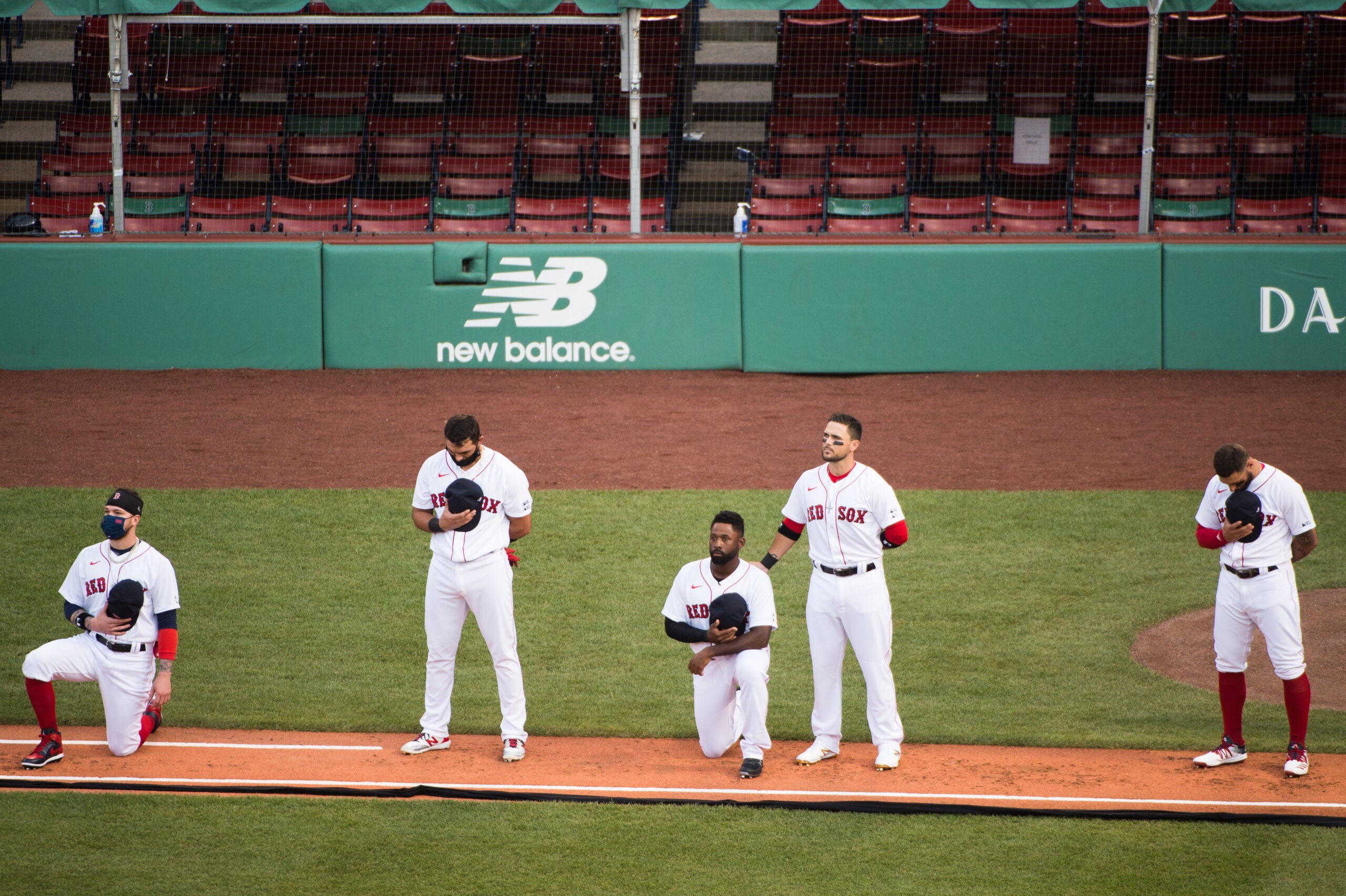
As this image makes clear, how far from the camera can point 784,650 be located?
8.64 metres

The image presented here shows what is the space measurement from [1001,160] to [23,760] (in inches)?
585

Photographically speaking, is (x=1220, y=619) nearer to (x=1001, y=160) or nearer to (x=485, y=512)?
(x=485, y=512)

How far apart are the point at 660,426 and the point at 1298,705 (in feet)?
24.4

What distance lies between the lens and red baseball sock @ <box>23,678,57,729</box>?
653 cm

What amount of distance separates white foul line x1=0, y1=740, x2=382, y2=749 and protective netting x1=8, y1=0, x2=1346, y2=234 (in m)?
9.67

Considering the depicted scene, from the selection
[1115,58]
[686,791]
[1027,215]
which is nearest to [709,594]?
[686,791]

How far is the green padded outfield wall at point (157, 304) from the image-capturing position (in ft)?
47.5

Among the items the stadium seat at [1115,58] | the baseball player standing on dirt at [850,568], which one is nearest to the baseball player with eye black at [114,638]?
the baseball player standing on dirt at [850,568]

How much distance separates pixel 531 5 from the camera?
14.1 meters

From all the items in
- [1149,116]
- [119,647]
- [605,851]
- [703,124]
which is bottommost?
[605,851]

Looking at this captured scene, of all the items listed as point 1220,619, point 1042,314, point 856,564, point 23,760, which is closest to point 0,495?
point 23,760

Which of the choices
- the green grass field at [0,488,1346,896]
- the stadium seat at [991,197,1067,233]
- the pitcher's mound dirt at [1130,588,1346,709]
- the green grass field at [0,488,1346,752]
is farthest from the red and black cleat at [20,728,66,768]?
the stadium seat at [991,197,1067,233]

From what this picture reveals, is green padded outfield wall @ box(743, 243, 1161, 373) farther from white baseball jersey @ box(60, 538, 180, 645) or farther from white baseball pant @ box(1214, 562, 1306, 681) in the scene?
white baseball jersey @ box(60, 538, 180, 645)

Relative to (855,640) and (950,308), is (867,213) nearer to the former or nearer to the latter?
(950,308)
